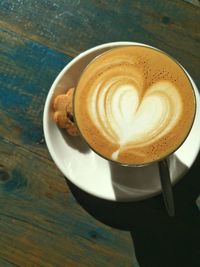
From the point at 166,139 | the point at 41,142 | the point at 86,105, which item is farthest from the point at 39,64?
the point at 166,139

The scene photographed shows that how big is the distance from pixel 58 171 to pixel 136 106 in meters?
0.33

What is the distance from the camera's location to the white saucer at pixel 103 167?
1.03 m

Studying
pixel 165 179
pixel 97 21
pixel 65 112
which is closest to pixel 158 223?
pixel 165 179

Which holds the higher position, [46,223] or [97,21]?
[97,21]

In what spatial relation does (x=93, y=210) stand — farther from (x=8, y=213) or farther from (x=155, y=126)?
(x=155, y=126)

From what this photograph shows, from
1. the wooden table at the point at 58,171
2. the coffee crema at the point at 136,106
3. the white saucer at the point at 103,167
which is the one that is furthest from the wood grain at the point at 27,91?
the coffee crema at the point at 136,106

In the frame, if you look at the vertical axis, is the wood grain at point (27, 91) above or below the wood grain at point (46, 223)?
above

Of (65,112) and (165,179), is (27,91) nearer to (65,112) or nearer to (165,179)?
(65,112)

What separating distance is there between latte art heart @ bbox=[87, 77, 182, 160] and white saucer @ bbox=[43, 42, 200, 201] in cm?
14

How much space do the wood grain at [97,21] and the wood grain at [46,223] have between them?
0.93 feet

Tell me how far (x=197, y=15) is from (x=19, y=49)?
16.9 inches

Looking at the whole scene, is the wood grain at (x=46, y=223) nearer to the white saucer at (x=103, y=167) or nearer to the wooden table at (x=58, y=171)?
the wooden table at (x=58, y=171)

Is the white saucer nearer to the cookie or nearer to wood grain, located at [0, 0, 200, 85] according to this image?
the cookie

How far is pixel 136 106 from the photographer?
897 mm
